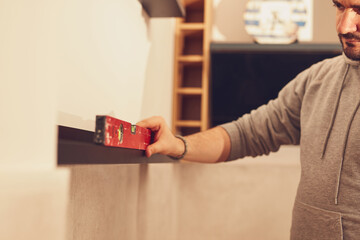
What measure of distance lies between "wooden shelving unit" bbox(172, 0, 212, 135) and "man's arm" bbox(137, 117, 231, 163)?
0.96 m

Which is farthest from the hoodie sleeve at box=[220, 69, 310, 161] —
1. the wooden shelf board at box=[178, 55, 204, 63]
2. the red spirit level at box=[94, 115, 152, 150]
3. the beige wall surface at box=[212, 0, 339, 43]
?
the beige wall surface at box=[212, 0, 339, 43]

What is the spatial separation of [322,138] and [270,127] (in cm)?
27

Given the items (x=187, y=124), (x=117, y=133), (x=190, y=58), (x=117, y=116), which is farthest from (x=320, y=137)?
(x=190, y=58)

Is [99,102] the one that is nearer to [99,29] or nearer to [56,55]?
[99,29]

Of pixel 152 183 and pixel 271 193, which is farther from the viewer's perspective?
pixel 271 193

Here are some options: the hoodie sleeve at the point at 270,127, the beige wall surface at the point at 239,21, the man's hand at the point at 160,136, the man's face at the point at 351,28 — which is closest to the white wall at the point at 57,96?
the man's hand at the point at 160,136

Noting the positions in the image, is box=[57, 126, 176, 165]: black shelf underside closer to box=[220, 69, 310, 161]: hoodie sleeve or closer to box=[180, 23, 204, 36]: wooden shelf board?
box=[220, 69, 310, 161]: hoodie sleeve

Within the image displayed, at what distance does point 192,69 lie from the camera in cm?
Result: 272

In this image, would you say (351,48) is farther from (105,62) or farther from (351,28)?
(105,62)

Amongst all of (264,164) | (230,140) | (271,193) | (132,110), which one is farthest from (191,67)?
(132,110)

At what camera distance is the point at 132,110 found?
1304 mm

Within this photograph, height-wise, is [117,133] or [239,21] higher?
[239,21]

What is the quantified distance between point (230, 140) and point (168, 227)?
84 cm

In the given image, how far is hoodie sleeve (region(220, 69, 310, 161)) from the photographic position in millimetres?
1486
